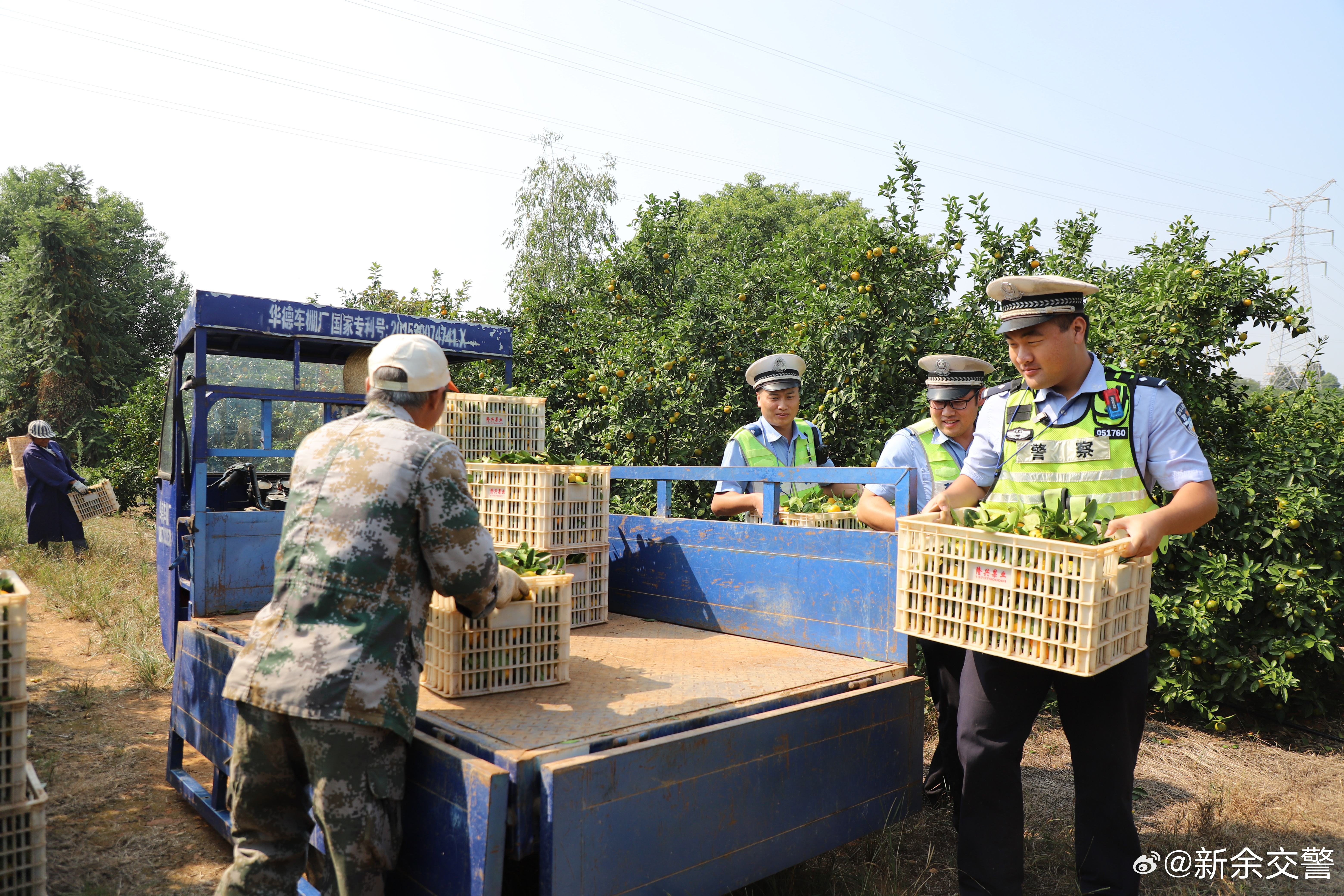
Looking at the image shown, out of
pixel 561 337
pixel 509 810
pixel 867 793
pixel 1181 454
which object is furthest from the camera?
pixel 561 337

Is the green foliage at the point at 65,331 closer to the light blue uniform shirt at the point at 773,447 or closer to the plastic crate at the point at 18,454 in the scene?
the plastic crate at the point at 18,454

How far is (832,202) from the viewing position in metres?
35.3

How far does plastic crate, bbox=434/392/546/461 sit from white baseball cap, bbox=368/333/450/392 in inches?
77.6

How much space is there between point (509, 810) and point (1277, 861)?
352 cm

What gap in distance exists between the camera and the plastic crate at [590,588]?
4.10m

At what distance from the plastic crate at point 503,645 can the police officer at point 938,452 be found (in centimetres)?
165

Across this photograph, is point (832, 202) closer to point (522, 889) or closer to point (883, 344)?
point (883, 344)

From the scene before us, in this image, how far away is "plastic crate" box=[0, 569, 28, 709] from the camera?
2.48m

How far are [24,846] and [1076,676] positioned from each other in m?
3.35

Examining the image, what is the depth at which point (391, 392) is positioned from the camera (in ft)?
8.49

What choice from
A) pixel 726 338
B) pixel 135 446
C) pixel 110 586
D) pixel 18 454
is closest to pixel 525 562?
pixel 726 338

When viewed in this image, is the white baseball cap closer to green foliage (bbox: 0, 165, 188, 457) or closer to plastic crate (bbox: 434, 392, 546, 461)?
plastic crate (bbox: 434, 392, 546, 461)

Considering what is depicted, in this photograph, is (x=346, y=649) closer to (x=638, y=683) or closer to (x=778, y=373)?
(x=638, y=683)

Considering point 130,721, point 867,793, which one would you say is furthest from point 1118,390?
point 130,721
